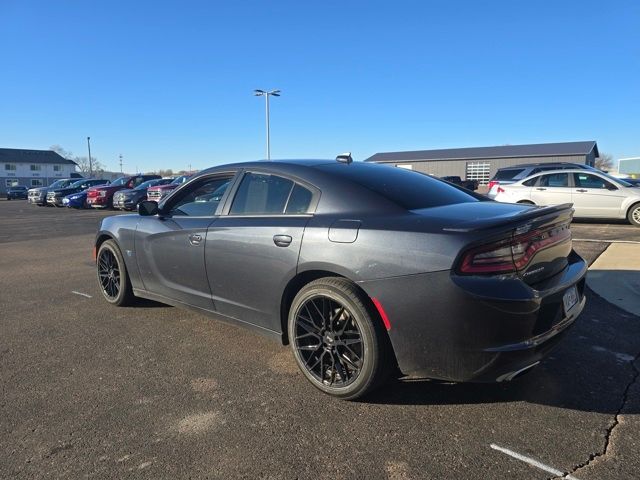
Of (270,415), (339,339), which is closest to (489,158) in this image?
(339,339)

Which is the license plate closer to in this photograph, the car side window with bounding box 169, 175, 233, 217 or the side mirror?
the car side window with bounding box 169, 175, 233, 217

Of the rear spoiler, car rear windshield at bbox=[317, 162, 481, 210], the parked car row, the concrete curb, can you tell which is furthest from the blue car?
the rear spoiler

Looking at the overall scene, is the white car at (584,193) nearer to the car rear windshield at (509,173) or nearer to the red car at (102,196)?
the car rear windshield at (509,173)

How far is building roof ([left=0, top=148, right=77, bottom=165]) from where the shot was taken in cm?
8212

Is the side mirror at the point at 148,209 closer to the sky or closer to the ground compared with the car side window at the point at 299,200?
closer to the ground

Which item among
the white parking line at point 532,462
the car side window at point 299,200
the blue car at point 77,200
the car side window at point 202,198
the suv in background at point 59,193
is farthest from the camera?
the suv in background at point 59,193

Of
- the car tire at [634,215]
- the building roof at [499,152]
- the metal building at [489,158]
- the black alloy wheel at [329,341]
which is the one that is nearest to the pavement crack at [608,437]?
the black alloy wheel at [329,341]

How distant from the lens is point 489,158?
54.9 metres

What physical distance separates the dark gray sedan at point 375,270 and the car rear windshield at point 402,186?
0.06 feet

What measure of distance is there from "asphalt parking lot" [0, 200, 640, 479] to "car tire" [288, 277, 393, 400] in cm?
15

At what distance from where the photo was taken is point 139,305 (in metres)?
5.23

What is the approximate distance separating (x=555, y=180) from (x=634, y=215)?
2017 mm

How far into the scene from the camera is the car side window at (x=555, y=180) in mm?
12602

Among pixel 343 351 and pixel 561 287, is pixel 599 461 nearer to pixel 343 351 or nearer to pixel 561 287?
pixel 561 287
